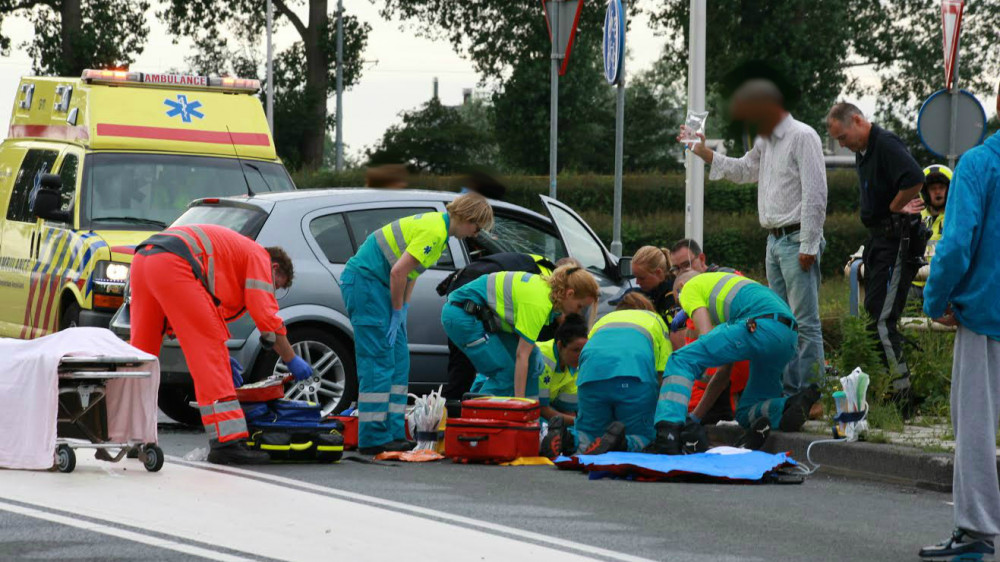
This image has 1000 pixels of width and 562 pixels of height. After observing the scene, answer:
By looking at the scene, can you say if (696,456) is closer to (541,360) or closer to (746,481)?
(746,481)

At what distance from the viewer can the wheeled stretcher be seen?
7.64m

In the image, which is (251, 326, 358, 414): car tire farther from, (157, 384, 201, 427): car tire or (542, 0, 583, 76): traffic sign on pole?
(542, 0, 583, 76): traffic sign on pole

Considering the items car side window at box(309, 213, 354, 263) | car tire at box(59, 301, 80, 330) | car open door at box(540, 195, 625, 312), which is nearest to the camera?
car side window at box(309, 213, 354, 263)

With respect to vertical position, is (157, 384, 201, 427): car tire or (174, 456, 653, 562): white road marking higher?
(174, 456, 653, 562): white road marking

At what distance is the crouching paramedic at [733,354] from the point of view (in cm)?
873

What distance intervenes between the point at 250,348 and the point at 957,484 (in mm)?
5221

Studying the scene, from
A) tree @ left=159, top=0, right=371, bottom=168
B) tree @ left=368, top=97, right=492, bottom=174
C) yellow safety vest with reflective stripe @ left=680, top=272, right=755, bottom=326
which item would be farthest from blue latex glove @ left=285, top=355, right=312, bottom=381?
tree @ left=159, top=0, right=371, bottom=168

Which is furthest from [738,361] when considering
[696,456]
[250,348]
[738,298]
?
[250,348]

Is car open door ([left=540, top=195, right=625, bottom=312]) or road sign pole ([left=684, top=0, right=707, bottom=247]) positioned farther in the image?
road sign pole ([left=684, top=0, right=707, bottom=247])

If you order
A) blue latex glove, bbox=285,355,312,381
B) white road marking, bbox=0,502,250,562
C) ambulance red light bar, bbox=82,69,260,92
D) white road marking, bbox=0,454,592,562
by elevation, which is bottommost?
white road marking, bbox=0,454,592,562

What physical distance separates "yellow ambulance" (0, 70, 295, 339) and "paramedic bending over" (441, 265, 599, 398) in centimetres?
259

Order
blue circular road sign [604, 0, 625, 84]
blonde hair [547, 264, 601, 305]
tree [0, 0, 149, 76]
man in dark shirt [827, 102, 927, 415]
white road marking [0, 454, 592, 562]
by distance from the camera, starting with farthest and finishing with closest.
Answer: tree [0, 0, 149, 76]
blue circular road sign [604, 0, 625, 84]
man in dark shirt [827, 102, 927, 415]
blonde hair [547, 264, 601, 305]
white road marking [0, 454, 592, 562]

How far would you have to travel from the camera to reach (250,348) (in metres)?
9.80

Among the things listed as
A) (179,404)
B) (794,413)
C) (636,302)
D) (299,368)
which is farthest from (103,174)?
(794,413)
